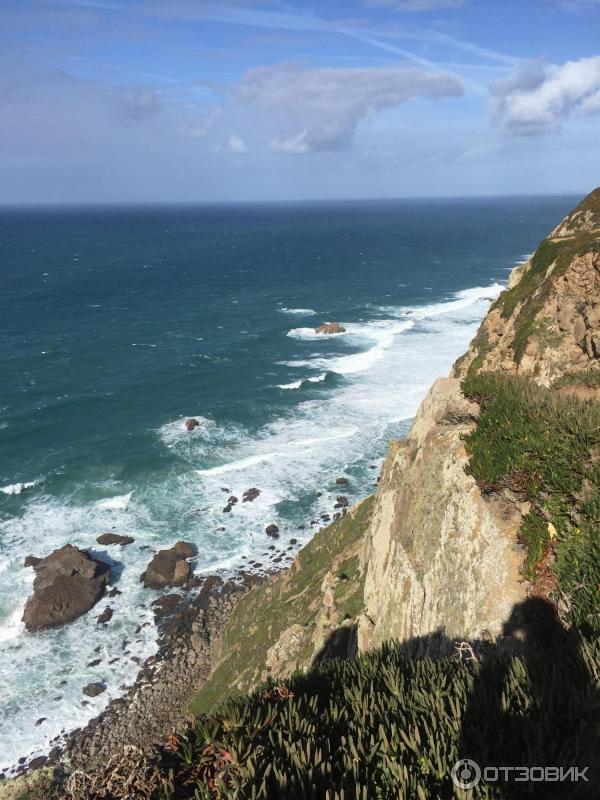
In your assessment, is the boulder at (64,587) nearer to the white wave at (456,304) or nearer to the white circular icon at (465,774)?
the white circular icon at (465,774)

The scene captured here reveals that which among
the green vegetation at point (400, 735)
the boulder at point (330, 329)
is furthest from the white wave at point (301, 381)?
the green vegetation at point (400, 735)

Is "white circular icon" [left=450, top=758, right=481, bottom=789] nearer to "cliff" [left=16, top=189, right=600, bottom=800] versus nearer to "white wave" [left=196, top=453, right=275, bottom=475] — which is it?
"cliff" [left=16, top=189, right=600, bottom=800]

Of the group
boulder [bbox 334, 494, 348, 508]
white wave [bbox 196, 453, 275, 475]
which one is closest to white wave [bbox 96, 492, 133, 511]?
white wave [bbox 196, 453, 275, 475]

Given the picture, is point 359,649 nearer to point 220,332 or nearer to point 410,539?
point 410,539

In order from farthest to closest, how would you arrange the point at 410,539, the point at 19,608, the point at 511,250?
the point at 511,250 < the point at 19,608 < the point at 410,539

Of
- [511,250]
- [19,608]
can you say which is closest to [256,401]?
[19,608]
